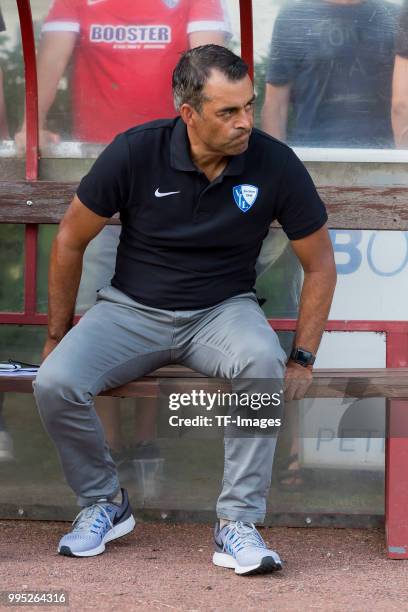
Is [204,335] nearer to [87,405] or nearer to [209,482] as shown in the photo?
[87,405]

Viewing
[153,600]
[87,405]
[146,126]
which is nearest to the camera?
[153,600]

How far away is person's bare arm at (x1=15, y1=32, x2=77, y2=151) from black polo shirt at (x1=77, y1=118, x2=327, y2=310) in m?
0.80

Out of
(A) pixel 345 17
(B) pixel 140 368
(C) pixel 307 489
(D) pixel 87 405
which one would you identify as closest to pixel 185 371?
(B) pixel 140 368

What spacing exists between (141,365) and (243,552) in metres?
0.73

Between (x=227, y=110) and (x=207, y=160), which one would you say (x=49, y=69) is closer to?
(x=207, y=160)

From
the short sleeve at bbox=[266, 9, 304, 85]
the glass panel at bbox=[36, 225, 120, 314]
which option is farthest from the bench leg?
the short sleeve at bbox=[266, 9, 304, 85]

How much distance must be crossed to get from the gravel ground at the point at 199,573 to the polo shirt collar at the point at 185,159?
4.36 feet

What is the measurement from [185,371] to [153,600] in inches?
37.1

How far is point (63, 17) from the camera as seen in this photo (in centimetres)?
421

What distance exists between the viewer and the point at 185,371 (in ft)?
12.5

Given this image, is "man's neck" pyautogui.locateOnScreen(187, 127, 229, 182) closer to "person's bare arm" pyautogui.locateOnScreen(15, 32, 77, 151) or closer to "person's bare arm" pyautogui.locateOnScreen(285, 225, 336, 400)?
"person's bare arm" pyautogui.locateOnScreen(285, 225, 336, 400)

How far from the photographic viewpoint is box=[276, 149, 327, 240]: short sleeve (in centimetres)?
357

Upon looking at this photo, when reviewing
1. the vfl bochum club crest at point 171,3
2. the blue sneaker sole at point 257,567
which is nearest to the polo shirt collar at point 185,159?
the vfl bochum club crest at point 171,3

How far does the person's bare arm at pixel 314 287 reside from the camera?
363cm
